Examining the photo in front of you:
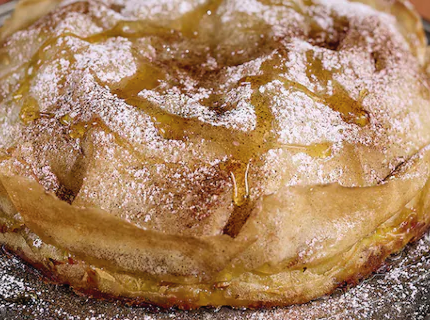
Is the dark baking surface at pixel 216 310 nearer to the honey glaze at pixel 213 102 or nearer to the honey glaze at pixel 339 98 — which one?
the honey glaze at pixel 213 102

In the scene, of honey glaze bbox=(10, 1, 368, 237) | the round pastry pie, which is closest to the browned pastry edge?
the round pastry pie

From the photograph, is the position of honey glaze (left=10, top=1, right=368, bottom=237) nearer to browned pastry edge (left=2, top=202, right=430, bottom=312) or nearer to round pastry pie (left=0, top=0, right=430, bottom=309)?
round pastry pie (left=0, top=0, right=430, bottom=309)

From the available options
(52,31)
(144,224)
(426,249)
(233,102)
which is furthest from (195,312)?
(52,31)

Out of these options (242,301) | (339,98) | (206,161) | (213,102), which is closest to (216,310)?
(242,301)

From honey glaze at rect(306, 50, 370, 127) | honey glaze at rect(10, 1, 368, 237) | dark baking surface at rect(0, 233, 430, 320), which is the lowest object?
dark baking surface at rect(0, 233, 430, 320)

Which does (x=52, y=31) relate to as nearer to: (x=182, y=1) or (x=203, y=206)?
(x=182, y=1)

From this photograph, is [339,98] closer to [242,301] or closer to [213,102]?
[213,102]

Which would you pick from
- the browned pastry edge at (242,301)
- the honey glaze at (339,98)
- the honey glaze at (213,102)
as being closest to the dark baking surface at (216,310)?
the browned pastry edge at (242,301)

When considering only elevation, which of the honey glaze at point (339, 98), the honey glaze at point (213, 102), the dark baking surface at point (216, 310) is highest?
the honey glaze at point (339, 98)
